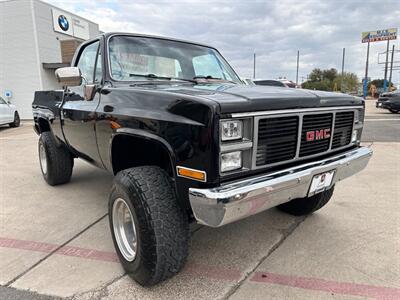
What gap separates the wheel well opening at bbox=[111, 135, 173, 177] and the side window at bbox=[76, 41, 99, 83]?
1.03 meters

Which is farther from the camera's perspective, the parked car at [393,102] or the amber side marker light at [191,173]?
the parked car at [393,102]

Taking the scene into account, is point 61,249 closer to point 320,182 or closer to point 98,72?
point 98,72

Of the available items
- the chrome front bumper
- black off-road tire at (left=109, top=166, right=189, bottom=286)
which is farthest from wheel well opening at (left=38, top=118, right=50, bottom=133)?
the chrome front bumper

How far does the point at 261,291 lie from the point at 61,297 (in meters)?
1.41

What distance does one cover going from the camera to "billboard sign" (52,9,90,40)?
63.4 feet

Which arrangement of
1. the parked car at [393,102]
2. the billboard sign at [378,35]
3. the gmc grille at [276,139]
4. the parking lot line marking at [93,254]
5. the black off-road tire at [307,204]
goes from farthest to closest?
the billboard sign at [378,35]
the parked car at [393,102]
the black off-road tire at [307,204]
the parking lot line marking at [93,254]
the gmc grille at [276,139]

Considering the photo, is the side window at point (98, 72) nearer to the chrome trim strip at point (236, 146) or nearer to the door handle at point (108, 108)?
the door handle at point (108, 108)

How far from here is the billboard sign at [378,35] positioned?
48.6 m

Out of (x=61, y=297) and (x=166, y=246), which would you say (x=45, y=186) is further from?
(x=166, y=246)

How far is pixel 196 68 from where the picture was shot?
11.8ft

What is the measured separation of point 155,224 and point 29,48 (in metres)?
19.5

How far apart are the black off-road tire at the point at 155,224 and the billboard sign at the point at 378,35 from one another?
54.8 m

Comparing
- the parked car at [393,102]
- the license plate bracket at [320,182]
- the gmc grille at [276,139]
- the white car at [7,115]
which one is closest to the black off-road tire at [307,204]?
the license plate bracket at [320,182]

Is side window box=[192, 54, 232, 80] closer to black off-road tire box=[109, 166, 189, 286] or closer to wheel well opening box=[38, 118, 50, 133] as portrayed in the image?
black off-road tire box=[109, 166, 189, 286]
